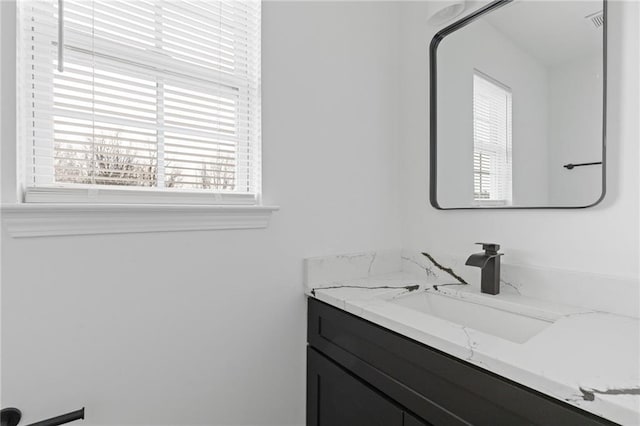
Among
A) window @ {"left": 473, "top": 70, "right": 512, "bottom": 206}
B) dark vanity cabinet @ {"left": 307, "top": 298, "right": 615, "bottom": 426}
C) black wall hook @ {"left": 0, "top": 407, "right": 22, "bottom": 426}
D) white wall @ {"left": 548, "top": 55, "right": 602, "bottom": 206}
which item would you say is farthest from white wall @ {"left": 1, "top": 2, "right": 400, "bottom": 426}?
white wall @ {"left": 548, "top": 55, "right": 602, "bottom": 206}

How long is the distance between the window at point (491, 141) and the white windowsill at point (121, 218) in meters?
0.84

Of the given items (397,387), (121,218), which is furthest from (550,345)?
(121,218)

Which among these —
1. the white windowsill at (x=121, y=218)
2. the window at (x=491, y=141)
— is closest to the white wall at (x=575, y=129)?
the window at (x=491, y=141)

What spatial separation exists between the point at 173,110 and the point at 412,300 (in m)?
1.10

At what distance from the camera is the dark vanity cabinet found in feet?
2.26

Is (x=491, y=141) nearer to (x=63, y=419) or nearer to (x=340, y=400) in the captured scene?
(x=340, y=400)

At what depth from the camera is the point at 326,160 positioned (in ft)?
4.60

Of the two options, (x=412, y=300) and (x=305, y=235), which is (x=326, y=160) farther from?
(x=412, y=300)

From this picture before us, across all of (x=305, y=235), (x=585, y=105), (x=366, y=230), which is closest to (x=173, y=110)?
(x=305, y=235)

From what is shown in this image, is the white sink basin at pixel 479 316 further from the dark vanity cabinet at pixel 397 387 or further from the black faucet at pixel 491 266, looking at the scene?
the dark vanity cabinet at pixel 397 387

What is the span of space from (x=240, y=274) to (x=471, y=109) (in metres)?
1.14

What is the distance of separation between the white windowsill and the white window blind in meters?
0.07

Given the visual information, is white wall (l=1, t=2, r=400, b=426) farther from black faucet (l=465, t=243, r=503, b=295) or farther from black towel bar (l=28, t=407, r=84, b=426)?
black faucet (l=465, t=243, r=503, b=295)

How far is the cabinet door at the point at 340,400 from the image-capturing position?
99cm
